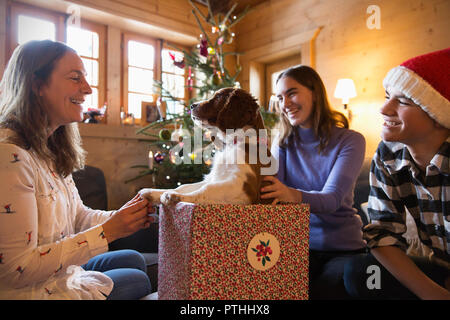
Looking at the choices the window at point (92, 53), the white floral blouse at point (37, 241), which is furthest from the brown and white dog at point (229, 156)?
the window at point (92, 53)

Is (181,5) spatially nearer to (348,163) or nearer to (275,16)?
(275,16)

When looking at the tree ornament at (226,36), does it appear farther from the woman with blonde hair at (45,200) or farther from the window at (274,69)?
the woman with blonde hair at (45,200)

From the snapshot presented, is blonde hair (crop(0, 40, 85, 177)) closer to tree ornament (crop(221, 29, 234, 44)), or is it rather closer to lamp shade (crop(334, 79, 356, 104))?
tree ornament (crop(221, 29, 234, 44))

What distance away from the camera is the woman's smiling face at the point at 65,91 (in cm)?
108

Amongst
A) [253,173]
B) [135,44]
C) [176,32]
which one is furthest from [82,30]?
[253,173]

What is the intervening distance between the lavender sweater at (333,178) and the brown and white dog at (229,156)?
486mm

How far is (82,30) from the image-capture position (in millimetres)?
3654

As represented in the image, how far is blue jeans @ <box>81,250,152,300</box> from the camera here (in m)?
1.16

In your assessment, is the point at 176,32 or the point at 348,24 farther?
the point at 176,32

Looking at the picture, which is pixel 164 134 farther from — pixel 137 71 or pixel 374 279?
pixel 374 279

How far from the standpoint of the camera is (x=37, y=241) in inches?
37.2

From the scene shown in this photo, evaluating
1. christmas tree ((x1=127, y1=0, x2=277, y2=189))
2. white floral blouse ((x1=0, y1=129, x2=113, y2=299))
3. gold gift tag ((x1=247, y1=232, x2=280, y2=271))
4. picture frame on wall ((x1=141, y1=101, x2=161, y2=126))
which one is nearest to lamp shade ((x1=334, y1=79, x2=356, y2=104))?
christmas tree ((x1=127, y1=0, x2=277, y2=189))

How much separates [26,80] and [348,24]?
3.64 metres

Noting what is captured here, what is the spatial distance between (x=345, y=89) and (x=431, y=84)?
2741 millimetres
